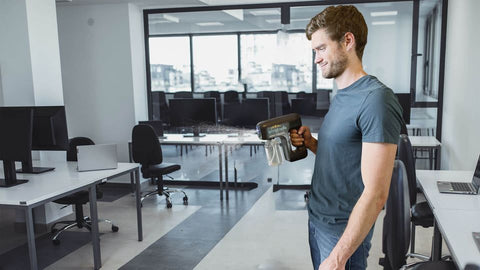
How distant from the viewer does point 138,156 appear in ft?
15.9

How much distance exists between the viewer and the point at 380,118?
46.3 inches

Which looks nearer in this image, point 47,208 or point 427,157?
point 47,208

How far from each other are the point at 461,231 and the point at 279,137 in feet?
3.47

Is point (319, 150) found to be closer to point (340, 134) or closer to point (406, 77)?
point (340, 134)

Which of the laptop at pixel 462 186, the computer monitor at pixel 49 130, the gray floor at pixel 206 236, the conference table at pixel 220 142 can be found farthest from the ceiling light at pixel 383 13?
the computer monitor at pixel 49 130

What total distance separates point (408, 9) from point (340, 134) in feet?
14.8

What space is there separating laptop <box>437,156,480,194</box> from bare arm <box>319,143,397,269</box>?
1720mm

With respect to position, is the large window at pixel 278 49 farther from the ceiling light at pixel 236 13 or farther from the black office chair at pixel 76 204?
the black office chair at pixel 76 204

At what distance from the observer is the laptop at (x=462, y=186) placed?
2658 millimetres

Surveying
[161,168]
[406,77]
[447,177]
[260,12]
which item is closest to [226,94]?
[260,12]

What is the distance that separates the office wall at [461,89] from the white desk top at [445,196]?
0.71 metres

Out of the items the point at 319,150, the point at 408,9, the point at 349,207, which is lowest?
the point at 349,207

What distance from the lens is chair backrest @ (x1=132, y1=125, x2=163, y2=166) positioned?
15.6ft

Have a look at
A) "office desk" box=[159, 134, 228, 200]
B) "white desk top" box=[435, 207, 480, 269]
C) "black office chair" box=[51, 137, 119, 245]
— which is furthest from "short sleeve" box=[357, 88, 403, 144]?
"office desk" box=[159, 134, 228, 200]
